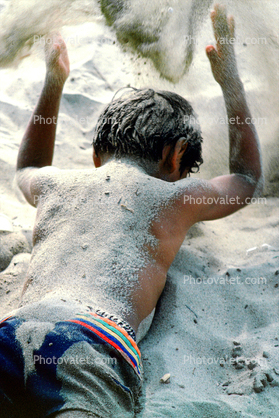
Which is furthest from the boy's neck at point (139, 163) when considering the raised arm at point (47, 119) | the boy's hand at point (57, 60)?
the boy's hand at point (57, 60)

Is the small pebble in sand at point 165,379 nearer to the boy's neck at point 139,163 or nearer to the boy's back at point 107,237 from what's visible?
the boy's back at point 107,237

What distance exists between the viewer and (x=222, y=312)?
205cm

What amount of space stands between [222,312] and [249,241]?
844 millimetres

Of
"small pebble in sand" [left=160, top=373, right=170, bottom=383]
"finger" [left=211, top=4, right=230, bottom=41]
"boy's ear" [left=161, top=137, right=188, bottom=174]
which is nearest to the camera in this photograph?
"small pebble in sand" [left=160, top=373, right=170, bottom=383]

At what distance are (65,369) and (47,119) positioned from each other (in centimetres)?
191

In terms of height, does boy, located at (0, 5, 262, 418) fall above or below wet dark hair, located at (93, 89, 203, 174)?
below

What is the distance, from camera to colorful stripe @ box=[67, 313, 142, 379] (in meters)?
1.34

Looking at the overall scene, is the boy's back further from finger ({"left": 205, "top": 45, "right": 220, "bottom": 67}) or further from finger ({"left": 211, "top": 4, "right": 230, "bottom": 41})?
finger ({"left": 211, "top": 4, "right": 230, "bottom": 41})

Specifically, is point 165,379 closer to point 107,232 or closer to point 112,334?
point 112,334

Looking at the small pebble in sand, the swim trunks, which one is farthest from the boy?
the small pebble in sand

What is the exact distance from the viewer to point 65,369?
1.22 m

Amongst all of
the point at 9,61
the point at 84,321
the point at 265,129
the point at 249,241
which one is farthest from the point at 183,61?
the point at 84,321

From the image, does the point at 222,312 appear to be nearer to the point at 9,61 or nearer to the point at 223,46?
the point at 223,46

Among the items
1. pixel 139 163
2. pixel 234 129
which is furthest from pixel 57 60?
pixel 234 129
